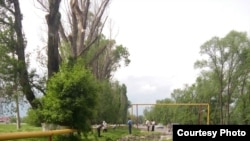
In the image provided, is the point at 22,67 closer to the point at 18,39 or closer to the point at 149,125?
the point at 18,39

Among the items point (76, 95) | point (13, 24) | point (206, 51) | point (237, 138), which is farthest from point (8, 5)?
point (206, 51)

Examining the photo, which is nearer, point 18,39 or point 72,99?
point 72,99

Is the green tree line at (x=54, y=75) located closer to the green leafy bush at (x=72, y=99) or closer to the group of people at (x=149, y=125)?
the green leafy bush at (x=72, y=99)

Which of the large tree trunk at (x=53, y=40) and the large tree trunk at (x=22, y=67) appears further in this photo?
the large tree trunk at (x=22, y=67)

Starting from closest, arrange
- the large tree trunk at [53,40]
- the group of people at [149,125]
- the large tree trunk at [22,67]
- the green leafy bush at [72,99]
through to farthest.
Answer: the green leafy bush at [72,99], the large tree trunk at [53,40], the large tree trunk at [22,67], the group of people at [149,125]

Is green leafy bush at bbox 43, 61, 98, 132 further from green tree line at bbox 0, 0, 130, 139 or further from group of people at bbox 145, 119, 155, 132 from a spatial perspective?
group of people at bbox 145, 119, 155, 132

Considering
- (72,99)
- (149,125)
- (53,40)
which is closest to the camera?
(72,99)

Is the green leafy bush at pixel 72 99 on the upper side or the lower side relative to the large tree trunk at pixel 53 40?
lower

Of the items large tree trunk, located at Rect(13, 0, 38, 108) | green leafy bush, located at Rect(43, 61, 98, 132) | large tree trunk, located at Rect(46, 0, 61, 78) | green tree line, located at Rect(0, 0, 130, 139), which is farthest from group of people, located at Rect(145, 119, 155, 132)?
green leafy bush, located at Rect(43, 61, 98, 132)

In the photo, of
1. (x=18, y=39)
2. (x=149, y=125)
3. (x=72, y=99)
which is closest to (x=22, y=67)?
(x=18, y=39)

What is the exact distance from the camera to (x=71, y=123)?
1164 centimetres

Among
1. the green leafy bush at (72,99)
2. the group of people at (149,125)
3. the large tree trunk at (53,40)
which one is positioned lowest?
the group of people at (149,125)

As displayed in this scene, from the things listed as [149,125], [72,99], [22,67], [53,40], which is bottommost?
[149,125]

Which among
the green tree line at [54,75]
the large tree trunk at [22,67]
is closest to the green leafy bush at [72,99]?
the green tree line at [54,75]
